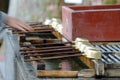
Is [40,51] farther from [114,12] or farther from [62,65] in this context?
[114,12]

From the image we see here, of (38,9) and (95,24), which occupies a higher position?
(95,24)

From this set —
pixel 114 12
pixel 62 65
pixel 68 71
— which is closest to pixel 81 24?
pixel 114 12

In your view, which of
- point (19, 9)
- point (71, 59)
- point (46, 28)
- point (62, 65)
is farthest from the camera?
point (19, 9)

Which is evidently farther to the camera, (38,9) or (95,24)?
(38,9)

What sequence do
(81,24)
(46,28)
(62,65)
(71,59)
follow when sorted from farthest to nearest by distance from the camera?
(46,28) → (81,24) → (71,59) → (62,65)

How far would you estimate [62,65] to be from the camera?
2.31 meters

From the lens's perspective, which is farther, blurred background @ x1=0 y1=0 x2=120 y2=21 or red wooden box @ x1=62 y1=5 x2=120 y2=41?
blurred background @ x1=0 y1=0 x2=120 y2=21

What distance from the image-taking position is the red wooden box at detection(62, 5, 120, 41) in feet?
8.85

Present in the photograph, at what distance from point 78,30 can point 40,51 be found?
362mm

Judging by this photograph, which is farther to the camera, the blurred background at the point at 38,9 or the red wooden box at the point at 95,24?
the blurred background at the point at 38,9

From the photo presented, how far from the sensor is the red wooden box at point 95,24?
8.85 ft

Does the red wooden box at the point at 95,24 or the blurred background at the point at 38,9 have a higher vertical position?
the red wooden box at the point at 95,24

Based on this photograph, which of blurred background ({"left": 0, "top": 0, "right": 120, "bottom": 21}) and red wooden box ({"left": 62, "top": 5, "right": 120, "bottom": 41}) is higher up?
red wooden box ({"left": 62, "top": 5, "right": 120, "bottom": 41})

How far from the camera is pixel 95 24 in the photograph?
2.71 meters
